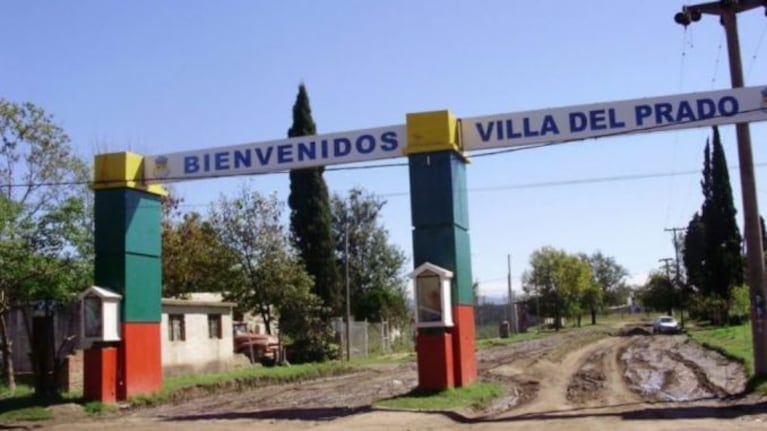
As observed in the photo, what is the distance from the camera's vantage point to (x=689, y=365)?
29172 millimetres

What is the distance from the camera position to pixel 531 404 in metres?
19.0

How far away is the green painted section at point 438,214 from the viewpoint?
20094mm

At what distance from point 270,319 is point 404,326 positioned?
17.5 metres

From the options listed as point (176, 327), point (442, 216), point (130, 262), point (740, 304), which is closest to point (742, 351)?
point (442, 216)

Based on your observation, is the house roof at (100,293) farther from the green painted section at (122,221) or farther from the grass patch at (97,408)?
the grass patch at (97,408)

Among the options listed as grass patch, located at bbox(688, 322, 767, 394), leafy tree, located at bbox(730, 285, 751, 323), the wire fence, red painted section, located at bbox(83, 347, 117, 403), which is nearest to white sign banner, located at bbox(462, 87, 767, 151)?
grass patch, located at bbox(688, 322, 767, 394)

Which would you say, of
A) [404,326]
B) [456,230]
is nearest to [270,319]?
[404,326]

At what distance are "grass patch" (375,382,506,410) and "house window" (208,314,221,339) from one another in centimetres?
1494

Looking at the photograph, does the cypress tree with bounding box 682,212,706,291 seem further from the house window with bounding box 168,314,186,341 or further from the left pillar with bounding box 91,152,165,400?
the left pillar with bounding box 91,152,165,400

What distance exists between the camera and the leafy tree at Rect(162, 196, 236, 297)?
41219 mm

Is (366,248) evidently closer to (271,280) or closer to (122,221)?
(271,280)

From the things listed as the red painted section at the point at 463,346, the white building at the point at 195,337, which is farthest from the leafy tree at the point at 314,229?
the red painted section at the point at 463,346

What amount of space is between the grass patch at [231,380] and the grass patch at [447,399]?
7117 millimetres

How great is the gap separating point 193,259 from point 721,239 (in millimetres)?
41927
